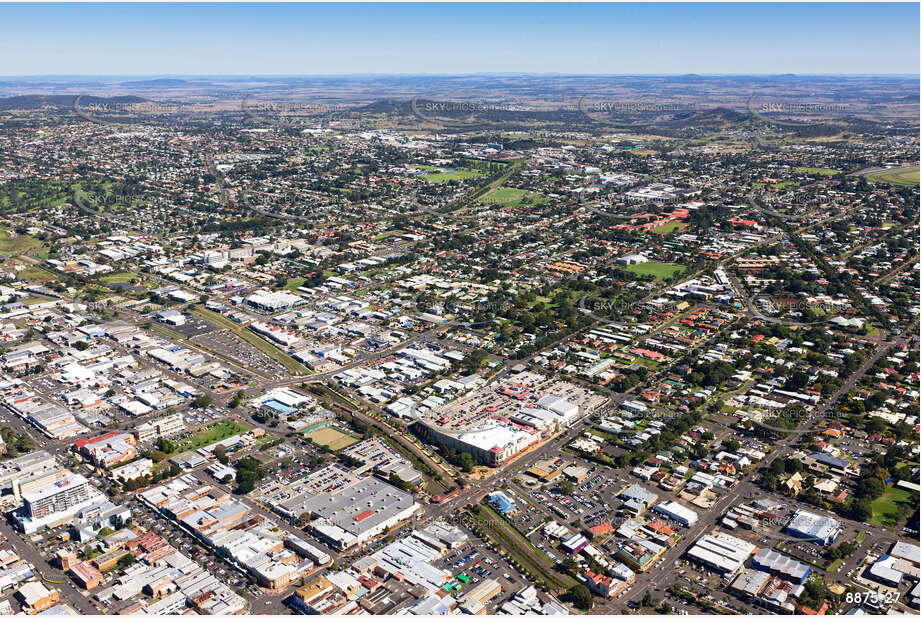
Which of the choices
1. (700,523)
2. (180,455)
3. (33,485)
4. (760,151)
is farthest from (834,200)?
(33,485)

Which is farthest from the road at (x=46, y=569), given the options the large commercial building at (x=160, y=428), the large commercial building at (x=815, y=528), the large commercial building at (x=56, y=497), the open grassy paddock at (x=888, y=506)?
the open grassy paddock at (x=888, y=506)

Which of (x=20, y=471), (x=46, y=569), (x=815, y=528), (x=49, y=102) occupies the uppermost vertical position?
(x=49, y=102)

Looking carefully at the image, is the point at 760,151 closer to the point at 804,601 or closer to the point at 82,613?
the point at 804,601

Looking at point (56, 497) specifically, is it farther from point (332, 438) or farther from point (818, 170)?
point (818, 170)

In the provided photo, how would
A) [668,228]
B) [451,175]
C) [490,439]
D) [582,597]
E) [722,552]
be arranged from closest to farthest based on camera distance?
[582,597], [722,552], [490,439], [668,228], [451,175]

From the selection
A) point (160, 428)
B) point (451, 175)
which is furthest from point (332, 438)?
point (451, 175)
